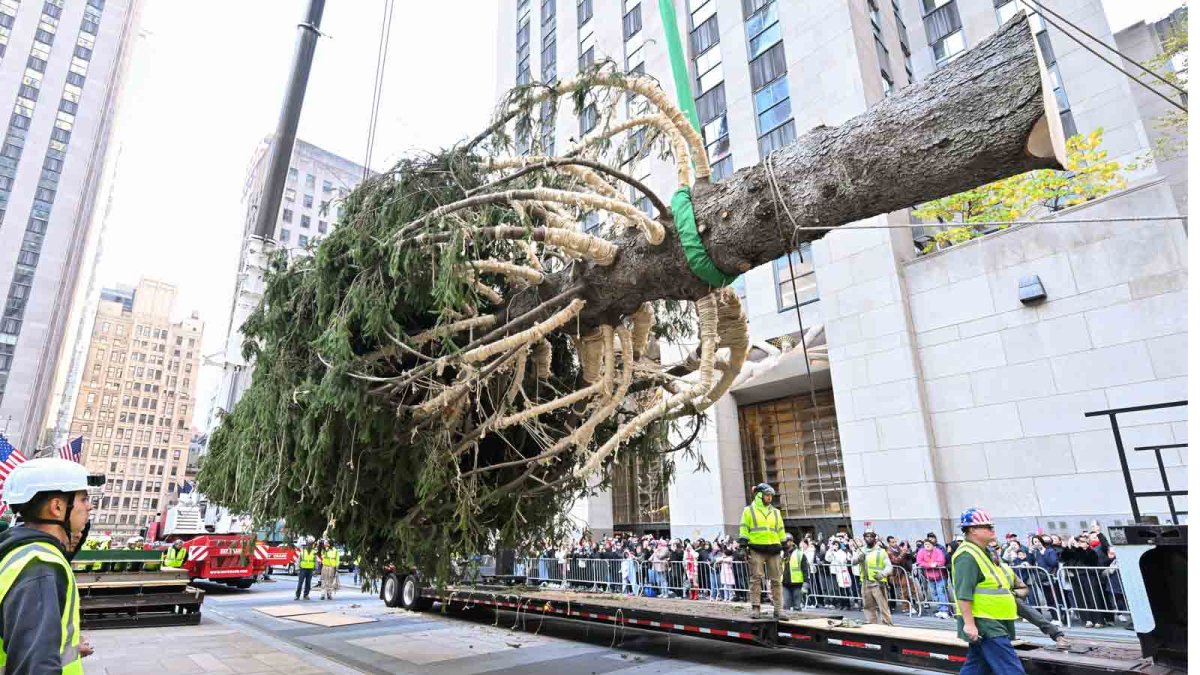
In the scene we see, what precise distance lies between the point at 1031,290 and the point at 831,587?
776cm

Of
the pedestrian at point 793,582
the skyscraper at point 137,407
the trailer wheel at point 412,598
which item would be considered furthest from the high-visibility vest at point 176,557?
the skyscraper at point 137,407

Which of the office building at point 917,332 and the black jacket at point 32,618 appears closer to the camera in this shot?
the black jacket at point 32,618

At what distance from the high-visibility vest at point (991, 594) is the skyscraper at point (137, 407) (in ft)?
332

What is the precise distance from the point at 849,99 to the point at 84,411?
371 feet

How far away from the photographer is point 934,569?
37.8 ft

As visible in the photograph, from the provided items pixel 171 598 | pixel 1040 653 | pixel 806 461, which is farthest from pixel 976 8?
pixel 171 598

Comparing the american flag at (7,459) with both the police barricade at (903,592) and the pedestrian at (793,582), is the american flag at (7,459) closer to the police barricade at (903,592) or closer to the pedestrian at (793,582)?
the pedestrian at (793,582)

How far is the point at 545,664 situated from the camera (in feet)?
26.5

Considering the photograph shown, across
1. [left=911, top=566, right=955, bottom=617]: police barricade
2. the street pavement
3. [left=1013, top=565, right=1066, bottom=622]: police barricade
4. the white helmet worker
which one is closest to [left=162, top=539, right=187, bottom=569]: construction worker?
the street pavement

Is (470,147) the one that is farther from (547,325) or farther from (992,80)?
(992,80)

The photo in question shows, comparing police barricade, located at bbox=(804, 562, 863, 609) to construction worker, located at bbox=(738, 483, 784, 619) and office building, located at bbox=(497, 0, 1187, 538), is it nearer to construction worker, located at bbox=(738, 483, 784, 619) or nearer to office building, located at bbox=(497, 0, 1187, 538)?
office building, located at bbox=(497, 0, 1187, 538)

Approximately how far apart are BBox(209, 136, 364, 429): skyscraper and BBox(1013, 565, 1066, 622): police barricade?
450 inches

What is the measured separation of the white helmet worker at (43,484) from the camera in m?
2.46

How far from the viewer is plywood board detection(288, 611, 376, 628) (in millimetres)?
11680
